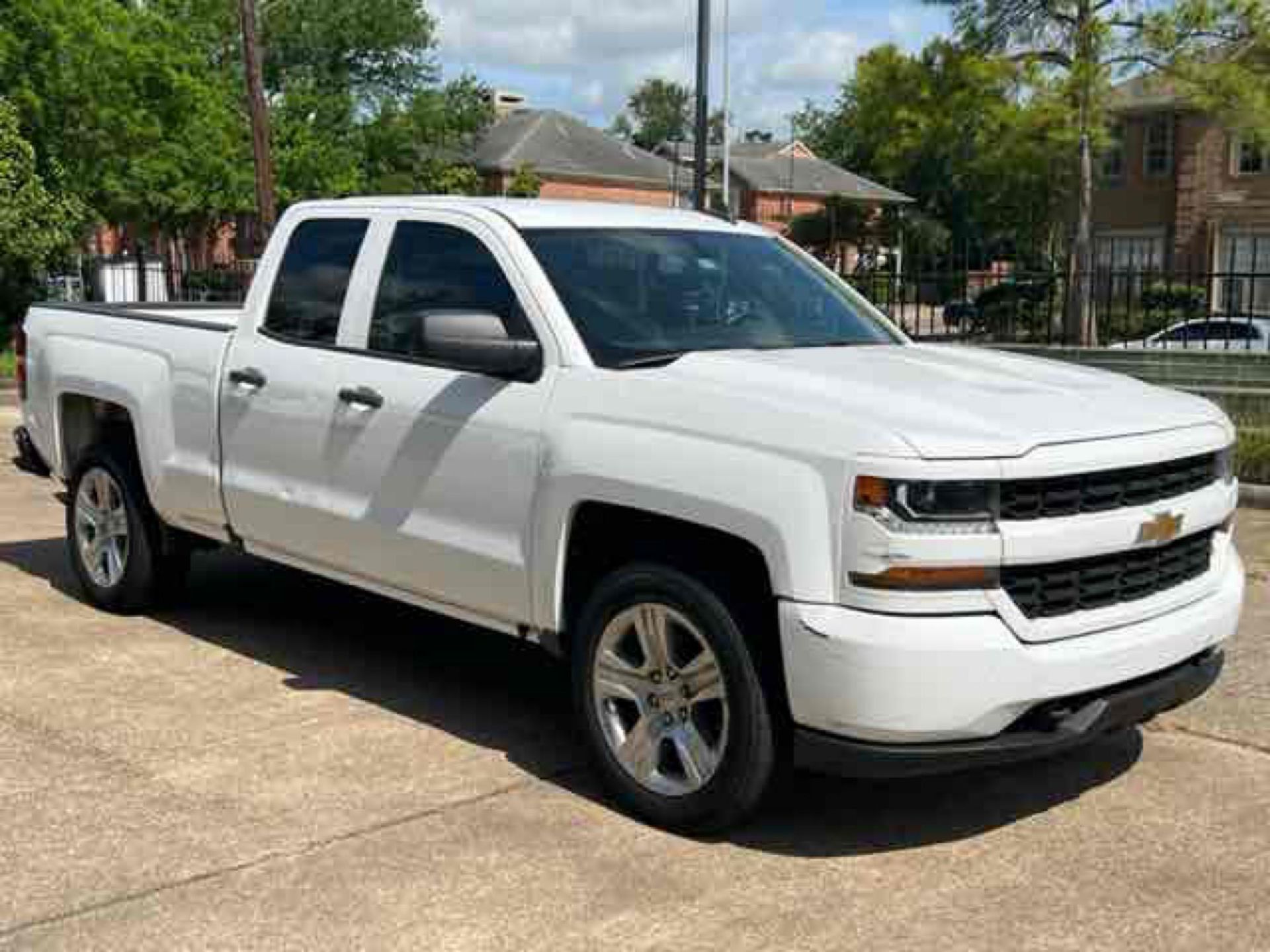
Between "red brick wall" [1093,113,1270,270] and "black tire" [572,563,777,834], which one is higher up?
"red brick wall" [1093,113,1270,270]

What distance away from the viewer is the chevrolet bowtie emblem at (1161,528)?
438 cm

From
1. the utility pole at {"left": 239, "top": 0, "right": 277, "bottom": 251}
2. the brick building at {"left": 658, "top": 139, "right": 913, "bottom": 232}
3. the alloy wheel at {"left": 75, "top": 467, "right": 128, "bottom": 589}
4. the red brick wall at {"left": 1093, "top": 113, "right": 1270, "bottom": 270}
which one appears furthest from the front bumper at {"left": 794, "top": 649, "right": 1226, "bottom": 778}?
the brick building at {"left": 658, "top": 139, "right": 913, "bottom": 232}

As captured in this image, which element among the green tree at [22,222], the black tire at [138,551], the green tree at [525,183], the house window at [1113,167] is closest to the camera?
the black tire at [138,551]

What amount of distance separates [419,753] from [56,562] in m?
4.13

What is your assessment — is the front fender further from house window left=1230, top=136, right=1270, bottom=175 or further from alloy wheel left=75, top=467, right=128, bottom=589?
house window left=1230, top=136, right=1270, bottom=175

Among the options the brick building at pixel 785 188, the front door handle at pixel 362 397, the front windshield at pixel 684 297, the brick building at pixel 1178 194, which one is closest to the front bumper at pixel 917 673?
the front windshield at pixel 684 297

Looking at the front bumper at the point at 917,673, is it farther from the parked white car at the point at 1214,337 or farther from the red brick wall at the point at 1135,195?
the red brick wall at the point at 1135,195

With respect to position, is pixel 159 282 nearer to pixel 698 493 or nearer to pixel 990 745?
pixel 698 493

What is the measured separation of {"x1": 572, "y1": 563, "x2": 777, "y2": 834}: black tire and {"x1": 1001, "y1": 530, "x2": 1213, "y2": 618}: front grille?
78cm

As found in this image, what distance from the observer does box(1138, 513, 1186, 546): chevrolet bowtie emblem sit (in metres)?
4.38

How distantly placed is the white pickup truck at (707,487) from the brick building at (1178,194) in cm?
3866

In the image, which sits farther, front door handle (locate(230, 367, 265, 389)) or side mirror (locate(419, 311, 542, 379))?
front door handle (locate(230, 367, 265, 389))

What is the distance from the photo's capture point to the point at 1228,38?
78.9 feet

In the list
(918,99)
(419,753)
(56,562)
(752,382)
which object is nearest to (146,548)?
(56,562)
